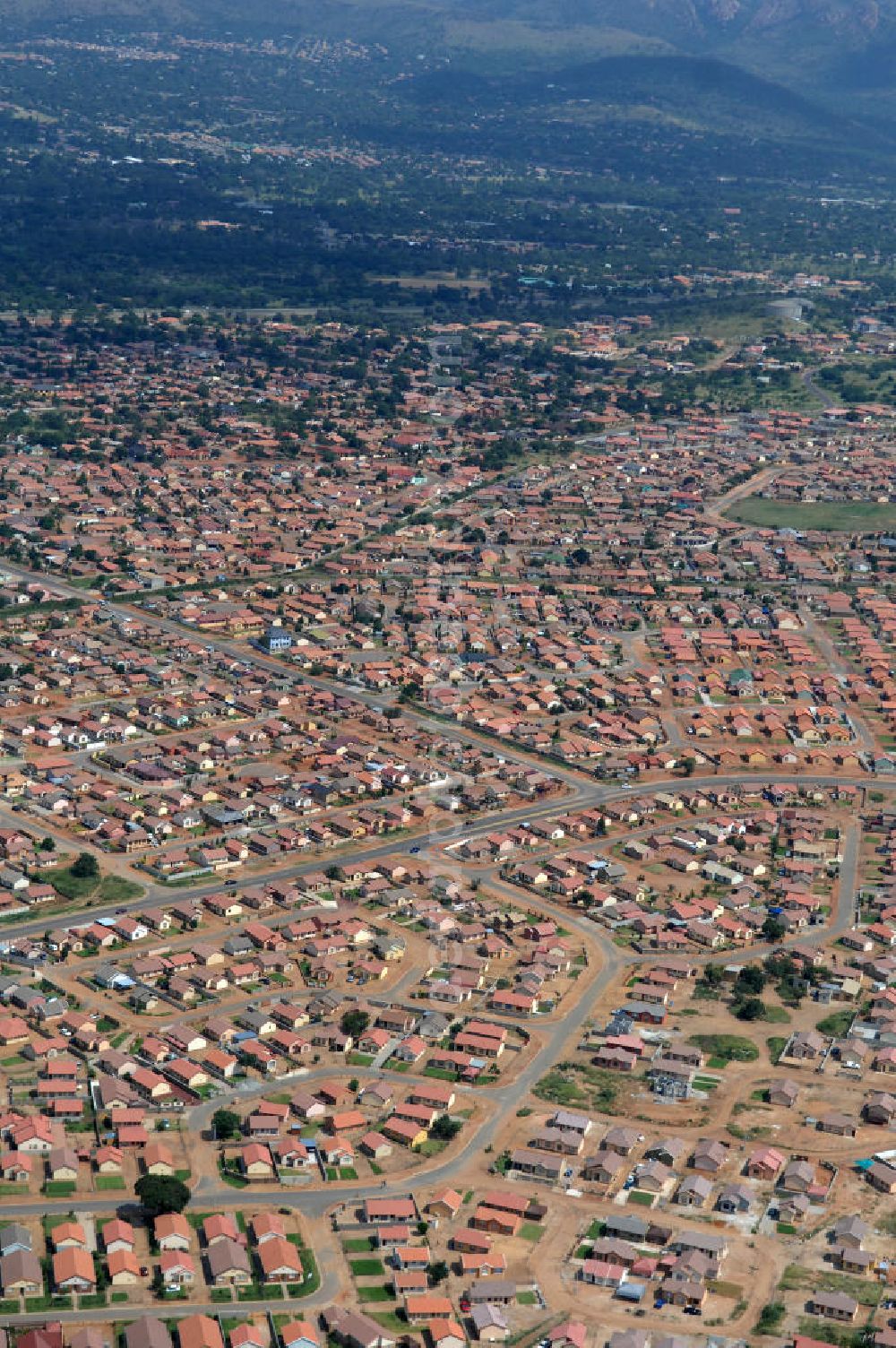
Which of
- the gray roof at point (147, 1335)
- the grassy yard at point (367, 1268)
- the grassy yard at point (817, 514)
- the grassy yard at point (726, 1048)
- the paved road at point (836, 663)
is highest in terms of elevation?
the gray roof at point (147, 1335)

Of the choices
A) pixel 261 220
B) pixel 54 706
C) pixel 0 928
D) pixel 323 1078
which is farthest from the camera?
pixel 261 220

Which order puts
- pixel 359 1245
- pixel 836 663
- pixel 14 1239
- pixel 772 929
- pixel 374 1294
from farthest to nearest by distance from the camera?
pixel 836 663, pixel 772 929, pixel 359 1245, pixel 14 1239, pixel 374 1294

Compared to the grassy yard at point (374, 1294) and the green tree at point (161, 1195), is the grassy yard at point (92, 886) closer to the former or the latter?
the green tree at point (161, 1195)

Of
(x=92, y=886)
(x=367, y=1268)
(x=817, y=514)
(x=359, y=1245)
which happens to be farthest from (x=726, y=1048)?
(x=817, y=514)

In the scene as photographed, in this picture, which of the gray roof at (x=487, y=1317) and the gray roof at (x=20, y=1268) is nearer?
the gray roof at (x=487, y=1317)

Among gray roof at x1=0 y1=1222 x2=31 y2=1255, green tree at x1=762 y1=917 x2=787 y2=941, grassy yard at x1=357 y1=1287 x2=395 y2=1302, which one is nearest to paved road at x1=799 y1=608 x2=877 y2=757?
green tree at x1=762 y1=917 x2=787 y2=941

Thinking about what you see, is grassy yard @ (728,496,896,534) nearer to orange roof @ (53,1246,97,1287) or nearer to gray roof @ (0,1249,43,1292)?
orange roof @ (53,1246,97,1287)

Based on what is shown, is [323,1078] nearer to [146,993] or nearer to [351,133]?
[146,993]

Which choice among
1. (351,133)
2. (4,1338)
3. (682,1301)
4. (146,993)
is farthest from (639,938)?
(351,133)

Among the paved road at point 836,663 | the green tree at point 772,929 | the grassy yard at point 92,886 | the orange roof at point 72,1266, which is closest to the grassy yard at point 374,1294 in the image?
the orange roof at point 72,1266

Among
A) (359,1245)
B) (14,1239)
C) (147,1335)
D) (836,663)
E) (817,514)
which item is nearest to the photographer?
(147,1335)

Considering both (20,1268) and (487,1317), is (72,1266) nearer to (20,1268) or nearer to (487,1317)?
(20,1268)
